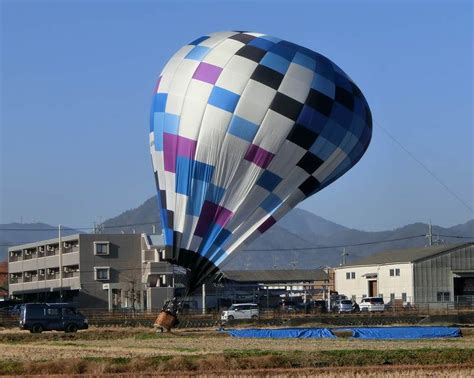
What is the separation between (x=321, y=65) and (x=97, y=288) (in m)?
63.8

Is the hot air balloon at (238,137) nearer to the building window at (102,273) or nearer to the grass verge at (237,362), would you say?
the grass verge at (237,362)

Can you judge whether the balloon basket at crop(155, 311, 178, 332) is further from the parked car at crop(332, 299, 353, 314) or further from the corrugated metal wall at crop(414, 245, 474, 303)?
the corrugated metal wall at crop(414, 245, 474, 303)

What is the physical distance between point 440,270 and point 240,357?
66.5 m

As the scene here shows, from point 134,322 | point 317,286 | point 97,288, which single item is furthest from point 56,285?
point 134,322

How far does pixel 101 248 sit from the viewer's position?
107312 mm

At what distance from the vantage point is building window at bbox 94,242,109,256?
107062 millimetres

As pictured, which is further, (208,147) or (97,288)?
(97,288)

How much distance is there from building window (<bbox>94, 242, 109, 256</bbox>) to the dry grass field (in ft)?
203

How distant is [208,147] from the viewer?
145ft

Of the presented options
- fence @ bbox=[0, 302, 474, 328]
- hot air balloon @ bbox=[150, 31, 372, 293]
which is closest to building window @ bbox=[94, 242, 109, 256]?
fence @ bbox=[0, 302, 474, 328]

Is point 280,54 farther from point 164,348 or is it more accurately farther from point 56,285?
point 56,285

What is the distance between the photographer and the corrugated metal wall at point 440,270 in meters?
96.6

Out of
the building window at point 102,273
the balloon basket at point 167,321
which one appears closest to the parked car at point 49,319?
the balloon basket at point 167,321

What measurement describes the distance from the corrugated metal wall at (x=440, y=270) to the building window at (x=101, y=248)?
2897cm
